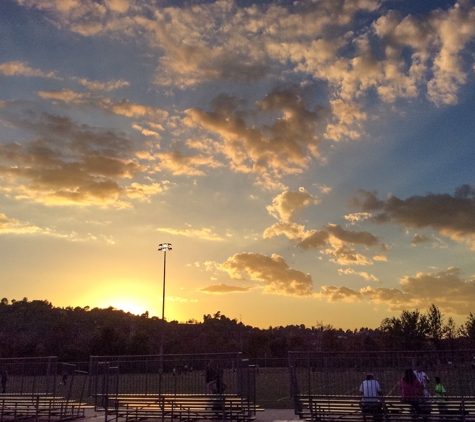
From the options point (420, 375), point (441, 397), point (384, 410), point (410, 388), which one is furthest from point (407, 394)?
point (420, 375)

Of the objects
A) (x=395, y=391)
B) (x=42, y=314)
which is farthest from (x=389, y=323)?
(x=42, y=314)

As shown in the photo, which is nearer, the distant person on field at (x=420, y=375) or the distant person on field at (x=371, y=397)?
the distant person on field at (x=371, y=397)

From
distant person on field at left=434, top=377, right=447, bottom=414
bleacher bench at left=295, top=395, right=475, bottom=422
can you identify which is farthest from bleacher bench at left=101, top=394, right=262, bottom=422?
distant person on field at left=434, top=377, right=447, bottom=414

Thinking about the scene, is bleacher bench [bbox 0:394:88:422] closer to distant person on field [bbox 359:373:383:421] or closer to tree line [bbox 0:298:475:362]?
distant person on field [bbox 359:373:383:421]

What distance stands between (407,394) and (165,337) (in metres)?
100

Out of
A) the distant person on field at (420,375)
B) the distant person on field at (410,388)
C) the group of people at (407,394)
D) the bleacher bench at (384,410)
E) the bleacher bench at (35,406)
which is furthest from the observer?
the bleacher bench at (35,406)

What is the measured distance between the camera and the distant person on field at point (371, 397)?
1393 centimetres

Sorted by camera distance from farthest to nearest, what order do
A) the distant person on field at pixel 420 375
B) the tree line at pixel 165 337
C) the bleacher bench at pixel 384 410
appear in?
the tree line at pixel 165 337, the distant person on field at pixel 420 375, the bleacher bench at pixel 384 410

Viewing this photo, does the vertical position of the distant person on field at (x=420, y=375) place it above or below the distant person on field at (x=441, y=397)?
above

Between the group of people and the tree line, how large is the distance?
5284 cm

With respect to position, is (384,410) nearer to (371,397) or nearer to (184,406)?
(371,397)

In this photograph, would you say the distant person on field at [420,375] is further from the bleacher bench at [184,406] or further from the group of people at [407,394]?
the bleacher bench at [184,406]

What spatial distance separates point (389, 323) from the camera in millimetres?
76375

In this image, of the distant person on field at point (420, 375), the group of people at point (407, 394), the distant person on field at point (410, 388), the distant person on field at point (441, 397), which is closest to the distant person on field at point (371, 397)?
the group of people at point (407, 394)
